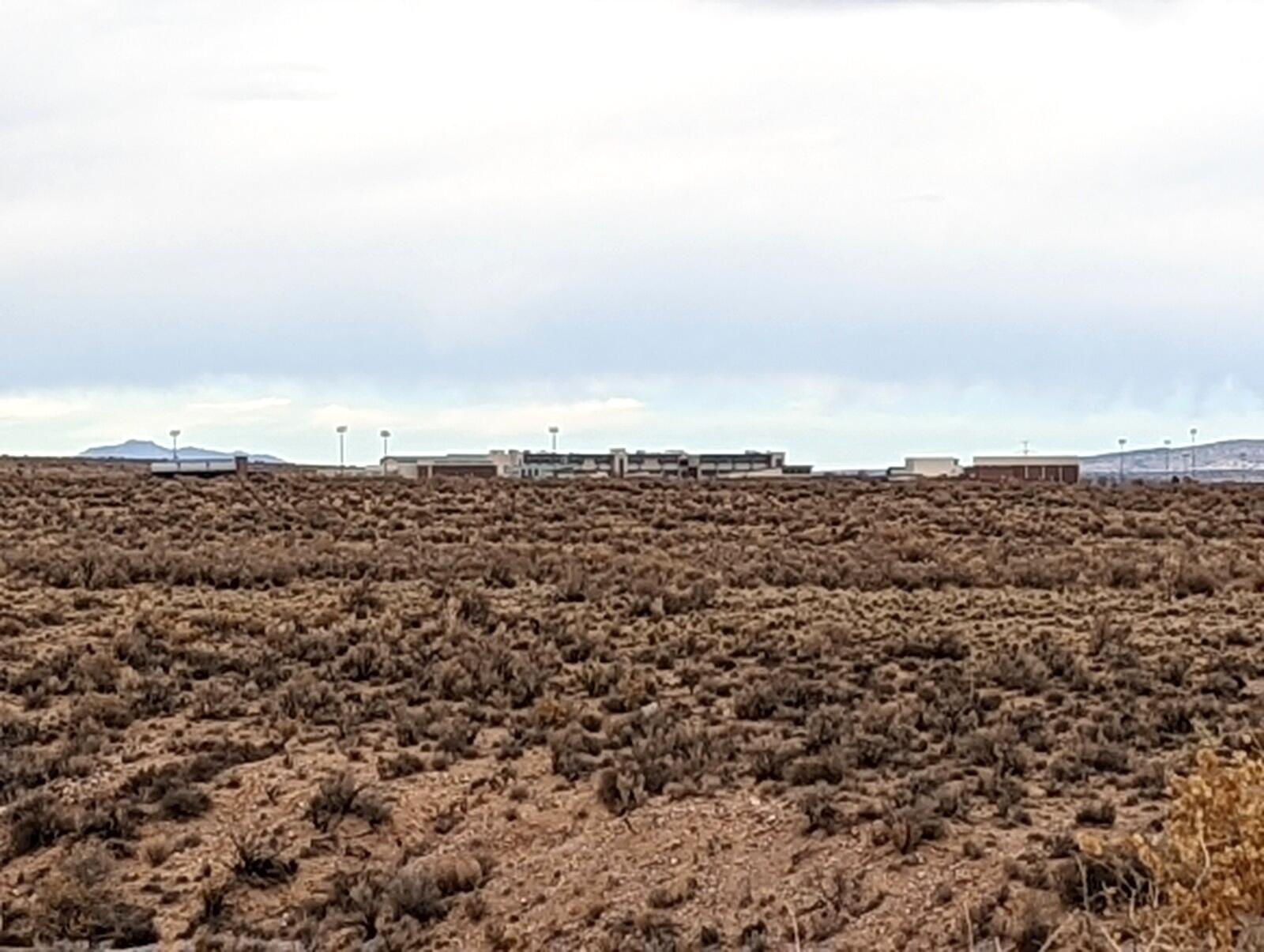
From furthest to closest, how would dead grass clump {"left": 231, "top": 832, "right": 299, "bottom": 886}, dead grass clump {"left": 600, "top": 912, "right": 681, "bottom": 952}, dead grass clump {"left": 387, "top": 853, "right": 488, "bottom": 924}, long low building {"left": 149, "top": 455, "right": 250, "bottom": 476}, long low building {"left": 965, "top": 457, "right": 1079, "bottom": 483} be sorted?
long low building {"left": 965, "top": 457, "right": 1079, "bottom": 483}
long low building {"left": 149, "top": 455, "right": 250, "bottom": 476}
dead grass clump {"left": 231, "top": 832, "right": 299, "bottom": 886}
dead grass clump {"left": 387, "top": 853, "right": 488, "bottom": 924}
dead grass clump {"left": 600, "top": 912, "right": 681, "bottom": 952}

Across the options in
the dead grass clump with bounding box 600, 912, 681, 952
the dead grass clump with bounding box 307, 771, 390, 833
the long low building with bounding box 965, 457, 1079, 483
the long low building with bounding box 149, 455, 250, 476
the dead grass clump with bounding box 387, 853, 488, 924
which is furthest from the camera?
the long low building with bounding box 965, 457, 1079, 483

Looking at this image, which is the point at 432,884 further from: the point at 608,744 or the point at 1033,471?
the point at 1033,471

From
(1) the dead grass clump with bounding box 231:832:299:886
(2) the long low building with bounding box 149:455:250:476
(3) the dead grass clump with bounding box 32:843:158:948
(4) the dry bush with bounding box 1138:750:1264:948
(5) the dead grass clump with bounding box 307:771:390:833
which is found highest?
(2) the long low building with bounding box 149:455:250:476

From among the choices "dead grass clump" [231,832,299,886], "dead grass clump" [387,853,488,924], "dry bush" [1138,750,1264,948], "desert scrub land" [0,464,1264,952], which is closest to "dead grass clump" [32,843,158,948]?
"desert scrub land" [0,464,1264,952]

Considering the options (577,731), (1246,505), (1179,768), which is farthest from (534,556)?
(1246,505)

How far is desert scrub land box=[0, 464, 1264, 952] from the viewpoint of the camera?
15.4 meters

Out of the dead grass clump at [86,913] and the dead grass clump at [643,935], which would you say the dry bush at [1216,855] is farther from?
the dead grass clump at [86,913]

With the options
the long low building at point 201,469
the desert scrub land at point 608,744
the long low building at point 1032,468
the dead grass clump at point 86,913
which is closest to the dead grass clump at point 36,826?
the desert scrub land at point 608,744

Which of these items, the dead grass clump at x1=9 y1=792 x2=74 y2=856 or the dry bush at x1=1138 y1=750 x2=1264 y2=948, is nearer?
the dry bush at x1=1138 y1=750 x2=1264 y2=948

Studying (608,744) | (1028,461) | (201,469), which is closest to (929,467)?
(1028,461)

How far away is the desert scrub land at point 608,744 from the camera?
→ 50.4ft

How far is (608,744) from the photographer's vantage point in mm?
20328

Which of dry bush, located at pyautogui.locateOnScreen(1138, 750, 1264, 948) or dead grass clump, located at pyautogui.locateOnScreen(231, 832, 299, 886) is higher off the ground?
dry bush, located at pyautogui.locateOnScreen(1138, 750, 1264, 948)

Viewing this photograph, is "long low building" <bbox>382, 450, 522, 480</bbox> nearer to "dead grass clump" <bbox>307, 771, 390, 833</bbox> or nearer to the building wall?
the building wall
